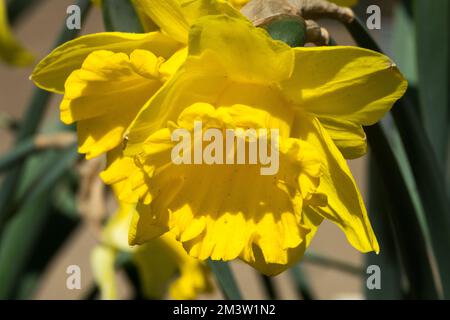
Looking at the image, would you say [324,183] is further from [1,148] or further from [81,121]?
[1,148]

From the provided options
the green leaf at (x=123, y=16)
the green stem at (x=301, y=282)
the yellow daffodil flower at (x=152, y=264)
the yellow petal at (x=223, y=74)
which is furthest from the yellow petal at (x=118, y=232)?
the yellow petal at (x=223, y=74)

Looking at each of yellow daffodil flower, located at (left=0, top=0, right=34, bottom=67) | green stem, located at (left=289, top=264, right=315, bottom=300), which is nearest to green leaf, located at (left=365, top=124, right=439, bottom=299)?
green stem, located at (left=289, top=264, right=315, bottom=300)

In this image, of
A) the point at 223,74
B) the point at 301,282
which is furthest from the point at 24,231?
the point at 223,74

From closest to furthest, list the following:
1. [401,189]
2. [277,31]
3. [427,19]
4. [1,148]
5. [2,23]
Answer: [277,31] < [401,189] < [427,19] < [2,23] < [1,148]

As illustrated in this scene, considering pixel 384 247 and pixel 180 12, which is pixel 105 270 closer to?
pixel 384 247

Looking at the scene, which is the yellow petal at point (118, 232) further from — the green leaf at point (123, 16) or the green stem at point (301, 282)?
the green leaf at point (123, 16)

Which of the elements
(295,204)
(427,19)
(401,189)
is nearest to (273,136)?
(295,204)
